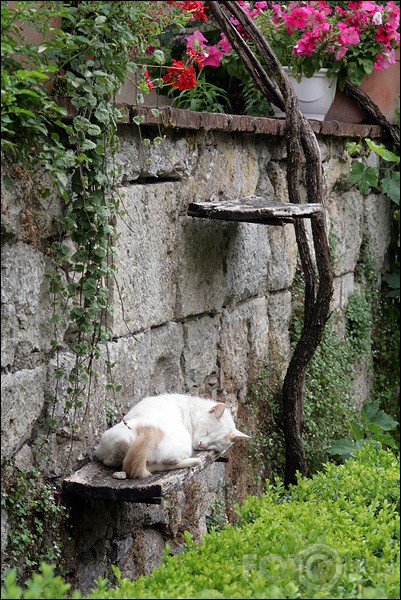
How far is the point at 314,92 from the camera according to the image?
19.9 feet

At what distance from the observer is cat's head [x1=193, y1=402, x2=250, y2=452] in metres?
3.93

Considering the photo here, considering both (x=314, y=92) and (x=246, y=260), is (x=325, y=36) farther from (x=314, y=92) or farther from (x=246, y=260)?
(x=246, y=260)

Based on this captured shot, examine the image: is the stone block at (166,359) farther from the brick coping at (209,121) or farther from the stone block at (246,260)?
the brick coping at (209,121)

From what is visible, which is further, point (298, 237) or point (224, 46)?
point (224, 46)

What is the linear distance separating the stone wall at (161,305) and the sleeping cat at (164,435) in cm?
11

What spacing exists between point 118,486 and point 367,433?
288cm

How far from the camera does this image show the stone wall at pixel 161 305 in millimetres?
3186

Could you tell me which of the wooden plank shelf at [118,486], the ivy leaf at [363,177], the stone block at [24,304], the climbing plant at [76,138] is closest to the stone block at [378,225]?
the ivy leaf at [363,177]

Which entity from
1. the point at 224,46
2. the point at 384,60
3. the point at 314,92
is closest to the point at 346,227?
the point at 314,92

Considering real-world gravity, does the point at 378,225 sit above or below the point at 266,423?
above

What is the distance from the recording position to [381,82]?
687cm

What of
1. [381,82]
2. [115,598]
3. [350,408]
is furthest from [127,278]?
[381,82]

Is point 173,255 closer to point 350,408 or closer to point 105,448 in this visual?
point 105,448

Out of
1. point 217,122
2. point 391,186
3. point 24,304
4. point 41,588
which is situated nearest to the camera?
point 41,588
